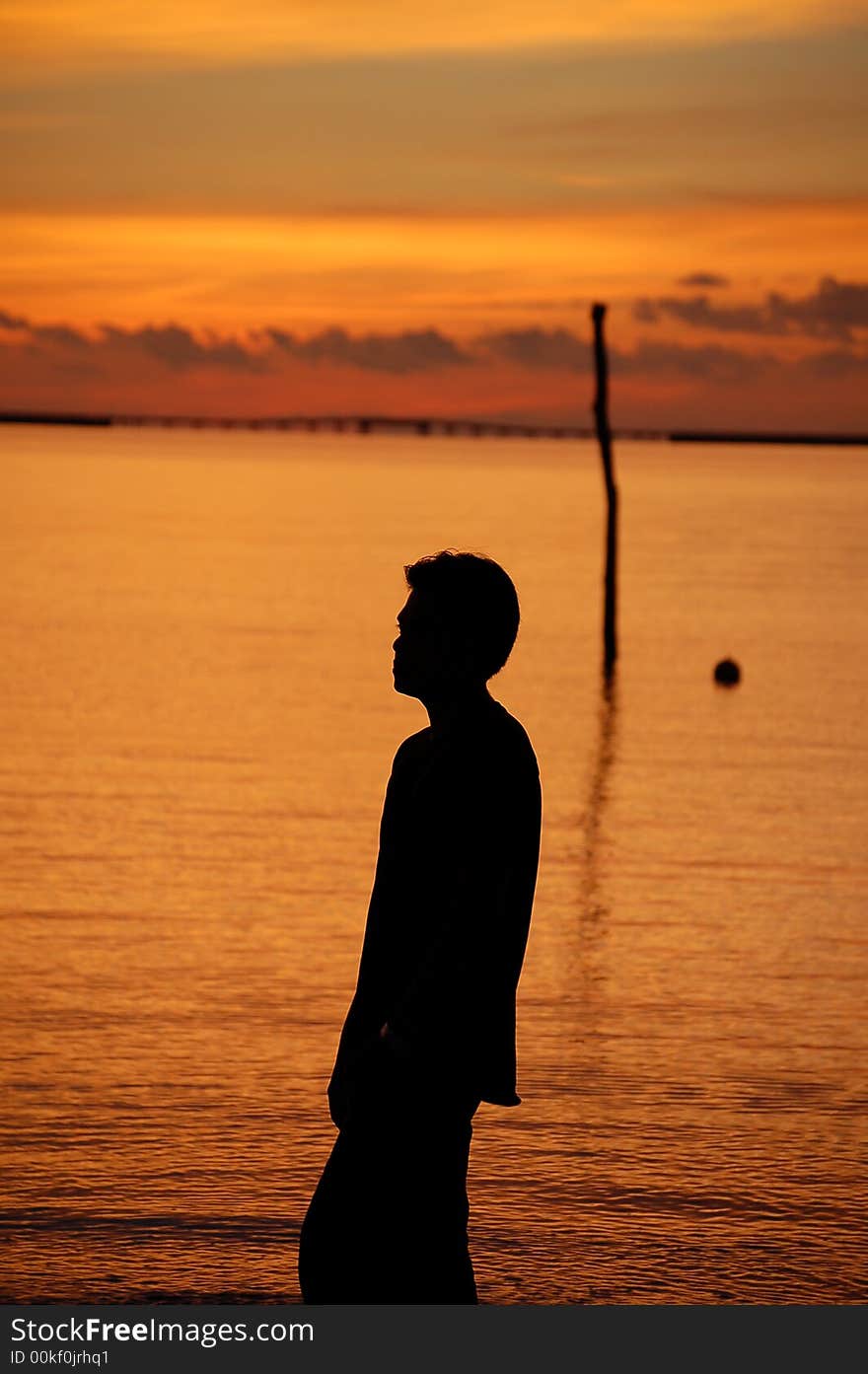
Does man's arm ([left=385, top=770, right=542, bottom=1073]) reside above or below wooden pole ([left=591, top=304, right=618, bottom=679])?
below

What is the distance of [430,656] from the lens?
15.8 feet

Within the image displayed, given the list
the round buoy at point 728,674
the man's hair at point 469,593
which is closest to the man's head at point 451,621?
the man's hair at point 469,593

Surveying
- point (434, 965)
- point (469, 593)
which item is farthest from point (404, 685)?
point (434, 965)

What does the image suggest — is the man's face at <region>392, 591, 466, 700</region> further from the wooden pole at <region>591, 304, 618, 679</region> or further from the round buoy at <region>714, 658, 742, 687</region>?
the wooden pole at <region>591, 304, 618, 679</region>

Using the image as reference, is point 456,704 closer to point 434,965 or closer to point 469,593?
point 469,593

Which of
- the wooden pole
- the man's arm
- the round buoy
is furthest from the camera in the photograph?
the wooden pole

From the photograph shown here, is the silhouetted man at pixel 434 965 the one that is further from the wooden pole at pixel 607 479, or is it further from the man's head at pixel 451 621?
the wooden pole at pixel 607 479

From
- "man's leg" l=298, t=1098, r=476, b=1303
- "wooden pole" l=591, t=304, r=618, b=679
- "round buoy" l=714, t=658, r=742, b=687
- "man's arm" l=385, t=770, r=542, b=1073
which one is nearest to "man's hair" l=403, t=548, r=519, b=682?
"man's arm" l=385, t=770, r=542, b=1073

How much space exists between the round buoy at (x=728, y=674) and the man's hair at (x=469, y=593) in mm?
25212

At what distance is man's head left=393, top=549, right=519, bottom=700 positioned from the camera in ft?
15.8

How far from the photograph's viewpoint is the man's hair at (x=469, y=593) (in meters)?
4.81

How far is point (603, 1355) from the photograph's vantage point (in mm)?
5914

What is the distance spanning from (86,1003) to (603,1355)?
5901 mm

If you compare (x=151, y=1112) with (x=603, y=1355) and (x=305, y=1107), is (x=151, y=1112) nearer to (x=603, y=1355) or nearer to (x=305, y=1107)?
(x=305, y=1107)
